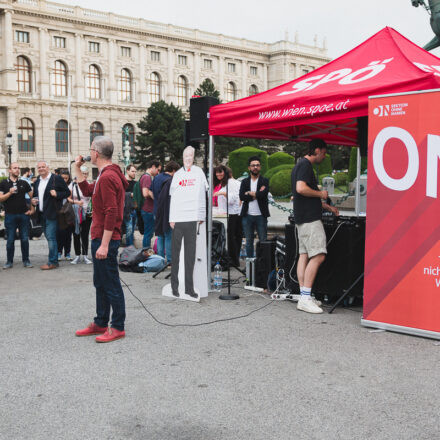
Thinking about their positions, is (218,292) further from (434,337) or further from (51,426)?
(51,426)

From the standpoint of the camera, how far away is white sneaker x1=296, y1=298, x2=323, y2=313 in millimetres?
6183

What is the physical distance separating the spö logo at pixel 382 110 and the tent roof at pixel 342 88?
0.24m

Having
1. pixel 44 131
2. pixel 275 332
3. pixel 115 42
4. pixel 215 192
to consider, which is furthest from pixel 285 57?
pixel 275 332

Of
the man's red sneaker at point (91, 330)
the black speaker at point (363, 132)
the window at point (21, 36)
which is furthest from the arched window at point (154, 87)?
the man's red sneaker at point (91, 330)

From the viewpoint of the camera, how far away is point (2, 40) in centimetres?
5862

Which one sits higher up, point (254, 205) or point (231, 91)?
point (231, 91)

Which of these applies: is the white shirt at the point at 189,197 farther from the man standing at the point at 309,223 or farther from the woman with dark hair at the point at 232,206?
the woman with dark hair at the point at 232,206

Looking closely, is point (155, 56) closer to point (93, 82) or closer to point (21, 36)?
point (93, 82)

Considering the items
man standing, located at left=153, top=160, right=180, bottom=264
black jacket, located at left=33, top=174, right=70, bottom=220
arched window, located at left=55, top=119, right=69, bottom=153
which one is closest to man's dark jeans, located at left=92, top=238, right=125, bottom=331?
man standing, located at left=153, top=160, right=180, bottom=264

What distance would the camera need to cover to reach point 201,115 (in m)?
7.68

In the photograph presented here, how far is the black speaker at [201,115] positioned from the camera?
7.63 metres

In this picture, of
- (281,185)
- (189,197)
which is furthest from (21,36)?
(189,197)

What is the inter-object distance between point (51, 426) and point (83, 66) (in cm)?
6627

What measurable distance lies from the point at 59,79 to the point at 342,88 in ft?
206
